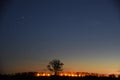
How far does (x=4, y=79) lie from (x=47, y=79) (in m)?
9.96

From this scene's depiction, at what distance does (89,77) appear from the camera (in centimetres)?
6575

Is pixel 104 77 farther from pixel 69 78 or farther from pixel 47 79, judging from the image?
pixel 47 79

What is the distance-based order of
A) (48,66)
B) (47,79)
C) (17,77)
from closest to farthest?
(47,79) < (17,77) < (48,66)

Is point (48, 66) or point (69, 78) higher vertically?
point (48, 66)

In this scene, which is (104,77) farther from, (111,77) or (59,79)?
(59,79)

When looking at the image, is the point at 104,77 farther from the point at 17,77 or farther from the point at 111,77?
the point at 17,77

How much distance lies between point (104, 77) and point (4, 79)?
74.2ft

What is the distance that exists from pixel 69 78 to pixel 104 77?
8258 millimetres

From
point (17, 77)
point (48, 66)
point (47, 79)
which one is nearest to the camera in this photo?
point (47, 79)

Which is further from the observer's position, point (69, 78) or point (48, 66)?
point (48, 66)

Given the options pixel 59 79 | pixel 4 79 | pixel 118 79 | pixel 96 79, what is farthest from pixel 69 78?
pixel 4 79

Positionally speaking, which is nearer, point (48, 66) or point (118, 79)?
point (118, 79)

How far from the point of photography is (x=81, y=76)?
6700cm

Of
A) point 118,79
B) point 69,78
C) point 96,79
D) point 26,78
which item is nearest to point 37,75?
point 26,78
